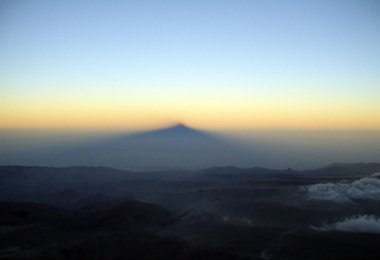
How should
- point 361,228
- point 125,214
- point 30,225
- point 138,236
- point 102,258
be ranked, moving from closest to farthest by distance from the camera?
point 102,258 < point 138,236 < point 361,228 < point 30,225 < point 125,214

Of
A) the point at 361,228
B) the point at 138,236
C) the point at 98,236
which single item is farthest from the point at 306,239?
the point at 98,236

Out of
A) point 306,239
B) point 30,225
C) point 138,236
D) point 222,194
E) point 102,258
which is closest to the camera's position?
point 102,258

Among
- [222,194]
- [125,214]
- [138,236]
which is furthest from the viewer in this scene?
[222,194]

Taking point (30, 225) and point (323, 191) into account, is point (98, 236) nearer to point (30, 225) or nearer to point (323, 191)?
point (30, 225)

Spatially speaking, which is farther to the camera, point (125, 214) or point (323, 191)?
point (323, 191)

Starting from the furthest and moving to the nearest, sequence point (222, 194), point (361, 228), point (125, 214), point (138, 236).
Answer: point (222, 194) → point (125, 214) → point (361, 228) → point (138, 236)

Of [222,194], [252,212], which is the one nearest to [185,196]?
[222,194]

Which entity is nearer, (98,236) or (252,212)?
(98,236)

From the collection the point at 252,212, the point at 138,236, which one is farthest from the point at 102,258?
the point at 252,212

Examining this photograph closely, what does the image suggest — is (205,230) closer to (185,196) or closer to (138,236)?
(138,236)
